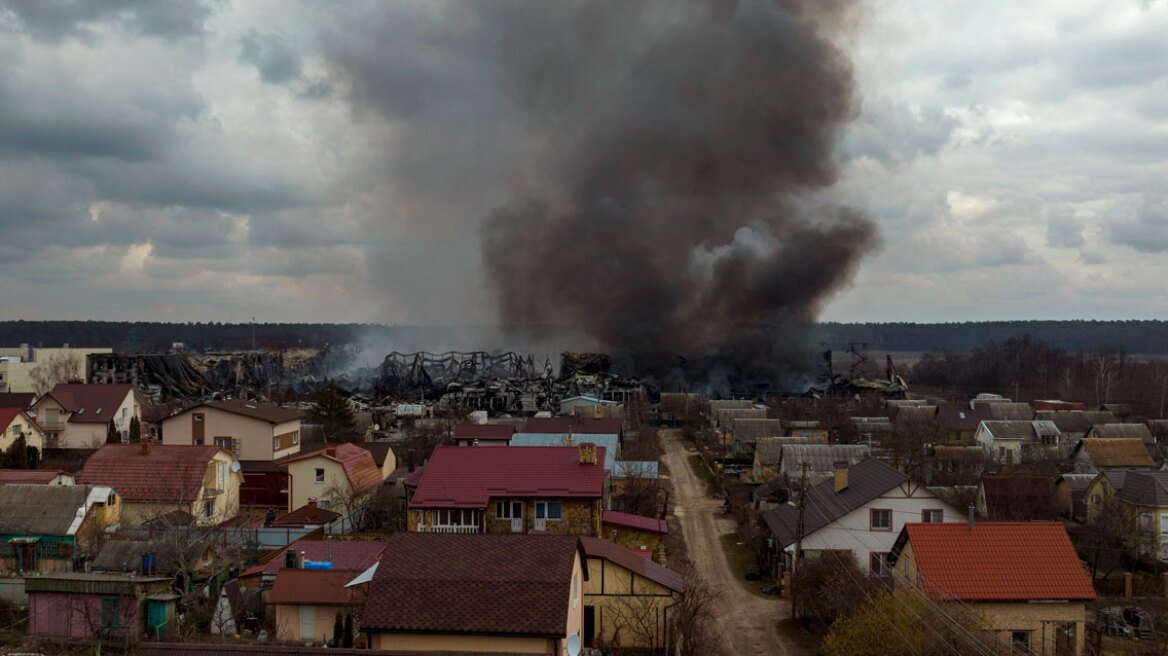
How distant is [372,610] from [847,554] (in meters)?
13.4

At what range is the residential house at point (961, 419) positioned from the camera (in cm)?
5278

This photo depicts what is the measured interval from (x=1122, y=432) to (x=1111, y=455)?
421cm

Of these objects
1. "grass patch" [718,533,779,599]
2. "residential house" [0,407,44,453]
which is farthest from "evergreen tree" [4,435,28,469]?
"grass patch" [718,533,779,599]

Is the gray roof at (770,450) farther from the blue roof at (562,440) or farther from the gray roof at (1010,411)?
the gray roof at (1010,411)

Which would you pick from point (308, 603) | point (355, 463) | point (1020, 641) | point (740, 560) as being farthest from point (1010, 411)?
point (308, 603)

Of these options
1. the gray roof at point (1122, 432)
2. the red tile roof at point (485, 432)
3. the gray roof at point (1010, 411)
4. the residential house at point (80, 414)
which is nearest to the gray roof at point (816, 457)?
the red tile roof at point (485, 432)

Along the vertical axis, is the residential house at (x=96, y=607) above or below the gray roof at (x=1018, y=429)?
below

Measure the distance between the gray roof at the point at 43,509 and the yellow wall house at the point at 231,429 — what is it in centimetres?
1143

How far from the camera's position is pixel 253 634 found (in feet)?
57.7

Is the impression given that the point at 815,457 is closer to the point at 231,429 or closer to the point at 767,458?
the point at 767,458

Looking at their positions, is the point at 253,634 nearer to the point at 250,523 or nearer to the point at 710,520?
the point at 250,523

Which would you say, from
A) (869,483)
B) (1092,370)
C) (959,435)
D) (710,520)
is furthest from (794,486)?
(1092,370)

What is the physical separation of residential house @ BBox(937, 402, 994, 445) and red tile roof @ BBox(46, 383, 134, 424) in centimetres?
4240

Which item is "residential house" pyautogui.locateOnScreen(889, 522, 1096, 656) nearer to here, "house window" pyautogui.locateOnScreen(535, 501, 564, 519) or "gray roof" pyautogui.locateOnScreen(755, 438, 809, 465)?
"house window" pyautogui.locateOnScreen(535, 501, 564, 519)
